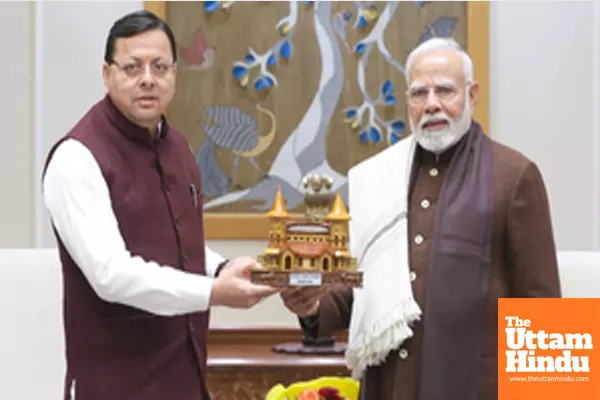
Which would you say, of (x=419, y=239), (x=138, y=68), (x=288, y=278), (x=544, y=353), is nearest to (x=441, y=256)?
(x=419, y=239)

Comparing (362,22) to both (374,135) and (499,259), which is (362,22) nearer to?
(374,135)

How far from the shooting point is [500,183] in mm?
2027

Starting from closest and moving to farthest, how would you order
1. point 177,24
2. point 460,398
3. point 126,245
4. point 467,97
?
point 126,245 → point 460,398 → point 467,97 → point 177,24

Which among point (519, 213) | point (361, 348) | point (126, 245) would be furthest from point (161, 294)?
point (519, 213)

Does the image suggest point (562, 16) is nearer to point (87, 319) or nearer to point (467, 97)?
point (467, 97)

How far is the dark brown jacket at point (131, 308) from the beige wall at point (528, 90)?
1573 mm

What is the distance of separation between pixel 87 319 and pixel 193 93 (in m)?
1.82

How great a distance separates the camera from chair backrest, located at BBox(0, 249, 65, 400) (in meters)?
2.27

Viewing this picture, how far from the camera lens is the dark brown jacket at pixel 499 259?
6.44ft

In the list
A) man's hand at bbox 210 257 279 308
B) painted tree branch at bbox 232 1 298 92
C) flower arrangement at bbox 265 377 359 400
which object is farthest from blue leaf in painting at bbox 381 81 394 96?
man's hand at bbox 210 257 279 308

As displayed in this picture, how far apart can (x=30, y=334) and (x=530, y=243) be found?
4.54 feet

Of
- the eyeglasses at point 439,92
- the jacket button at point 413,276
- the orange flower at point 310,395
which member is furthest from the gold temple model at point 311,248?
the orange flower at point 310,395

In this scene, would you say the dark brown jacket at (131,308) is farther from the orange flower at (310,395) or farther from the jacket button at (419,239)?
the jacket button at (419,239)

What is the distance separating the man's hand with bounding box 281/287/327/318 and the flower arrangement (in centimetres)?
27
